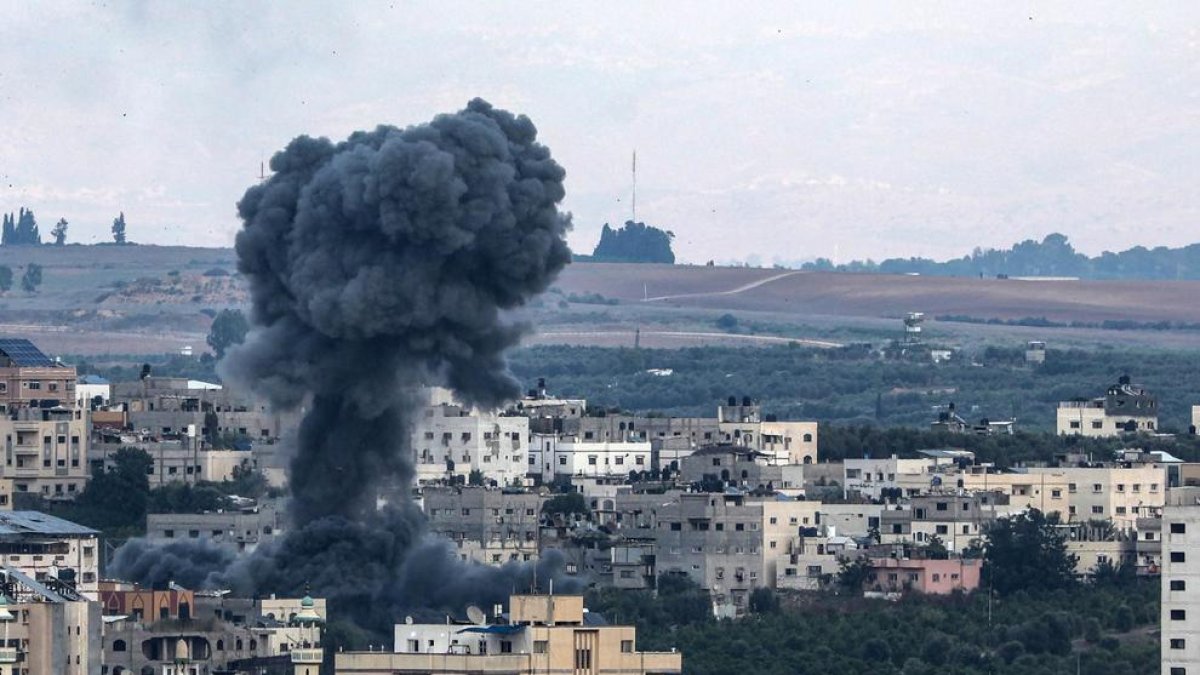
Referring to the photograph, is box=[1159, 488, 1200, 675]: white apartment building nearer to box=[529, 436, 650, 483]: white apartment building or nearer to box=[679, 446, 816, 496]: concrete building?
box=[679, 446, 816, 496]: concrete building

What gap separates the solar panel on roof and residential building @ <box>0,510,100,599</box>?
41.7 meters

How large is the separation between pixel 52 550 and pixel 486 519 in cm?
2966

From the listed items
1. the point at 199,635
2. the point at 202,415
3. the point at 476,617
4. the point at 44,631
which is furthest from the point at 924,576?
the point at 44,631

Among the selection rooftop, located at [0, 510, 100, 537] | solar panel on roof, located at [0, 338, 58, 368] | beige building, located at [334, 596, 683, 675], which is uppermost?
solar panel on roof, located at [0, 338, 58, 368]

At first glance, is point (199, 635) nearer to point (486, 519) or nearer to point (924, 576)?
point (924, 576)

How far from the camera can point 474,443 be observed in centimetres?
14125

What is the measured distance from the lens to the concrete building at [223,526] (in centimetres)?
12069

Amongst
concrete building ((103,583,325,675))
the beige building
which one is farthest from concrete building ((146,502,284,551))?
the beige building

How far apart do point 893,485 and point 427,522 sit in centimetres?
2131

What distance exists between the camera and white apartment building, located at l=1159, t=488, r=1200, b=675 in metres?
76.8

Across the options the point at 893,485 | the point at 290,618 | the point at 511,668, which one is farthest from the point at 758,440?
the point at 511,668

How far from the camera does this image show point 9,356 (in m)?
141

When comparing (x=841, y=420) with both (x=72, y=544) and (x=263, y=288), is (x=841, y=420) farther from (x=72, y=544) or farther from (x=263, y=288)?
(x=72, y=544)

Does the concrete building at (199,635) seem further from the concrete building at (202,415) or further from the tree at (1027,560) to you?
the concrete building at (202,415)
